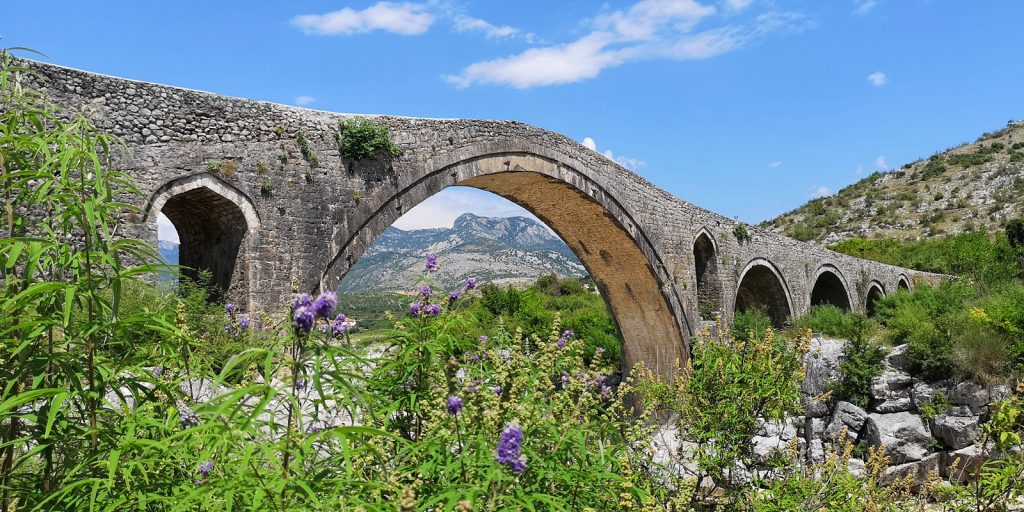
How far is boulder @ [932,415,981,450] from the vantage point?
12.6m

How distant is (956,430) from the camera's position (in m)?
12.8

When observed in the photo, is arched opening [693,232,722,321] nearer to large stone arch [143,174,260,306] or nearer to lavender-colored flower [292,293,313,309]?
large stone arch [143,174,260,306]

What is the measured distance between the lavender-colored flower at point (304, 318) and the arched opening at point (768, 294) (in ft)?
66.8

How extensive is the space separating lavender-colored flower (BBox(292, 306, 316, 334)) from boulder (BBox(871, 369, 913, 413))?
49.0ft

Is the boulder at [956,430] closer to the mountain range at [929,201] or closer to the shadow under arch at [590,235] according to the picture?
the shadow under arch at [590,235]

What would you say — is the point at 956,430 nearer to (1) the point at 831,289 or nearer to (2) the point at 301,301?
(2) the point at 301,301

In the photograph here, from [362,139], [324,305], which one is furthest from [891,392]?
[324,305]

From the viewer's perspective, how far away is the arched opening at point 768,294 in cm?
2105

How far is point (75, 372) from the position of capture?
2.22 metres

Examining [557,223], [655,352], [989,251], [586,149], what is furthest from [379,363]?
[989,251]

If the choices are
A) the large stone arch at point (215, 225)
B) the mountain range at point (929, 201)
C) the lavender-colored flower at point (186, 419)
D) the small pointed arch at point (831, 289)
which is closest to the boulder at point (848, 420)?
the small pointed arch at point (831, 289)

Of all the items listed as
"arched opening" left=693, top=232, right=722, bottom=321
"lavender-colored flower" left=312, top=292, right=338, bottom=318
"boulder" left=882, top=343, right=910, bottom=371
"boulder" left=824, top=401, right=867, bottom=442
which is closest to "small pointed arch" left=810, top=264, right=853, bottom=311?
"arched opening" left=693, top=232, right=722, bottom=321

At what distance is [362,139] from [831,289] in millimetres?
22986

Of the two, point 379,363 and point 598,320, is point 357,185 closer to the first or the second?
point 379,363
